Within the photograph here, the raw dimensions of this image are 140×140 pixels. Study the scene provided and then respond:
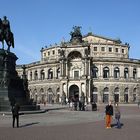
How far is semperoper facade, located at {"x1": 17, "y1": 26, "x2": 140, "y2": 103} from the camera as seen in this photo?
9738cm

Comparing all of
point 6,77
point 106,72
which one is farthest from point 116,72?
point 6,77

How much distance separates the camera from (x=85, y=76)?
96.2 metres

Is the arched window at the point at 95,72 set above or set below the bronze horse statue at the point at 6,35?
above

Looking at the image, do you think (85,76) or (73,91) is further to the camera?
(73,91)

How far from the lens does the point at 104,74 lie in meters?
101

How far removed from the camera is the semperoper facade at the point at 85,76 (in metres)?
97.4

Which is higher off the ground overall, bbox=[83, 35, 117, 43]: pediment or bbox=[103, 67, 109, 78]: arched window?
bbox=[83, 35, 117, 43]: pediment

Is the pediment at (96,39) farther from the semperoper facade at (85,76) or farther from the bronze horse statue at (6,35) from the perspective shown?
the bronze horse statue at (6,35)

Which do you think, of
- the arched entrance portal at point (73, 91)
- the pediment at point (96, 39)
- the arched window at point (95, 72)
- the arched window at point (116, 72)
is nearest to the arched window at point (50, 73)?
the arched entrance portal at point (73, 91)

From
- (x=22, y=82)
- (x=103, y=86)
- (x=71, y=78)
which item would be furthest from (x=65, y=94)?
(x=22, y=82)

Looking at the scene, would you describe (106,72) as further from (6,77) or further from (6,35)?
(6,77)

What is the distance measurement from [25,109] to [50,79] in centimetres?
6765

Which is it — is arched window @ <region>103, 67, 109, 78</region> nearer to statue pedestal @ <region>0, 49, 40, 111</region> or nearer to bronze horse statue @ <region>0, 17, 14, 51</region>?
statue pedestal @ <region>0, 49, 40, 111</region>

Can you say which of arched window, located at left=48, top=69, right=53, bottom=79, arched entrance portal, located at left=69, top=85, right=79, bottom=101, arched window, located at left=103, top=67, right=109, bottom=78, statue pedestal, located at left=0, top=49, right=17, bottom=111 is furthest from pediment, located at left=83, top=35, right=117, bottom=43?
statue pedestal, located at left=0, top=49, right=17, bottom=111
